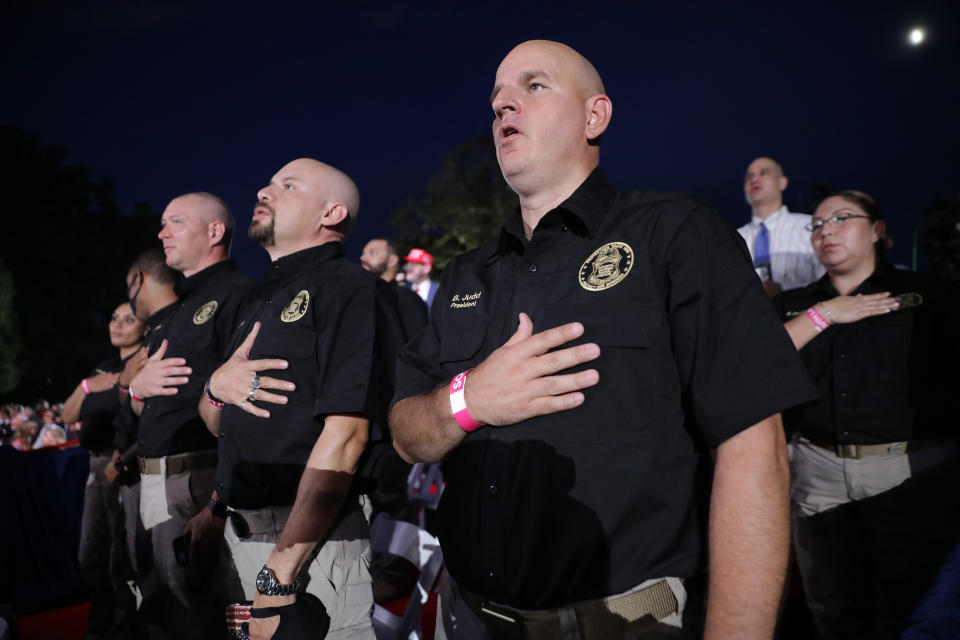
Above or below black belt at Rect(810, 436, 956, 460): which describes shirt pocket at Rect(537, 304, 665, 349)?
above

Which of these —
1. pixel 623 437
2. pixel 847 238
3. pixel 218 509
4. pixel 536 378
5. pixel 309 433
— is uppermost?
pixel 847 238

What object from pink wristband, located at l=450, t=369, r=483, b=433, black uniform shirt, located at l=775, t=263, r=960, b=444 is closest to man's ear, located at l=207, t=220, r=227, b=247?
pink wristband, located at l=450, t=369, r=483, b=433

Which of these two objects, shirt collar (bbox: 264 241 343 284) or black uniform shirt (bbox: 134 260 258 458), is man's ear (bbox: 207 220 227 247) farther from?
shirt collar (bbox: 264 241 343 284)

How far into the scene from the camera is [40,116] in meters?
47.6

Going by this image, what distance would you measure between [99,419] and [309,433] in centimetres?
376

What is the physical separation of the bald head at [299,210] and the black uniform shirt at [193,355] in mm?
594

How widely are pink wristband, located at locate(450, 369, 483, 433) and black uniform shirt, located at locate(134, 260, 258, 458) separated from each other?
1972 mm

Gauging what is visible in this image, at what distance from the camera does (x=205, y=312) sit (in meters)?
3.21

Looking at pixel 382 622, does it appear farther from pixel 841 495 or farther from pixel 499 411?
pixel 841 495

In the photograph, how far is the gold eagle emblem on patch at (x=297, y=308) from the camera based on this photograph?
2.36m

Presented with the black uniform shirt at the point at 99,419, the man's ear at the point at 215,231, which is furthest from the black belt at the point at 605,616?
the black uniform shirt at the point at 99,419

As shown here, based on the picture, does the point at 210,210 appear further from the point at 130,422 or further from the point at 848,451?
the point at 848,451

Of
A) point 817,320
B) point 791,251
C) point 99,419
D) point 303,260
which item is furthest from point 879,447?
point 99,419

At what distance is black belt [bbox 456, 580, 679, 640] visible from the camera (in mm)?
1165
